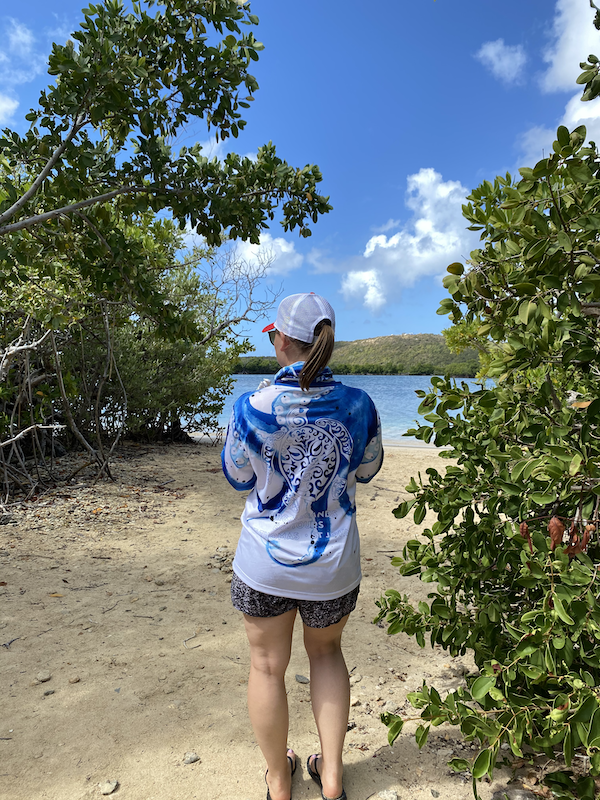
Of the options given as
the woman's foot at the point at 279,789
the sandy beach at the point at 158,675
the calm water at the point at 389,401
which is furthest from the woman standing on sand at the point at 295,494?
the calm water at the point at 389,401

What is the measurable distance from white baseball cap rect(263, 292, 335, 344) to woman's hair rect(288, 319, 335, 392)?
0.02m

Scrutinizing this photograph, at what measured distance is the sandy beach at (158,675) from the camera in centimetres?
225

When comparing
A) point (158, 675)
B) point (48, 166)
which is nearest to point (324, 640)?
point (158, 675)

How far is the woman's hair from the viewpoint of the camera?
6.16ft

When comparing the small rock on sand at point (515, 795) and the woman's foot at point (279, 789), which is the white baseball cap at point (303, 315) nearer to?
the woman's foot at point (279, 789)

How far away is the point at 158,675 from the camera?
117 inches

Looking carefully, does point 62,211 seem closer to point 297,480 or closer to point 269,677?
point 297,480

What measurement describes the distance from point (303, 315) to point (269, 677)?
1326 mm

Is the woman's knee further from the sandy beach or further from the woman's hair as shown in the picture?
the woman's hair

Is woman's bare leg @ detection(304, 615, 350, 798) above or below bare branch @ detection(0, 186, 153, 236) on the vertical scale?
below

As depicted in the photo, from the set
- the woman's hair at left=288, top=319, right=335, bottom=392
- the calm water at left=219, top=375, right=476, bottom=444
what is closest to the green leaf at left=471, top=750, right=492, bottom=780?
the woman's hair at left=288, top=319, right=335, bottom=392

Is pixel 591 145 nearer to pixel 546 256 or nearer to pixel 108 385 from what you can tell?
pixel 546 256

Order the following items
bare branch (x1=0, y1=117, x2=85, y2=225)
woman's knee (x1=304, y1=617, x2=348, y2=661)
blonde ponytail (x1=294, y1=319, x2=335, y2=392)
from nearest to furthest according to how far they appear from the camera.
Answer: blonde ponytail (x1=294, y1=319, x2=335, y2=392)
woman's knee (x1=304, y1=617, x2=348, y2=661)
bare branch (x1=0, y1=117, x2=85, y2=225)

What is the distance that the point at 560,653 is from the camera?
1.50 meters
